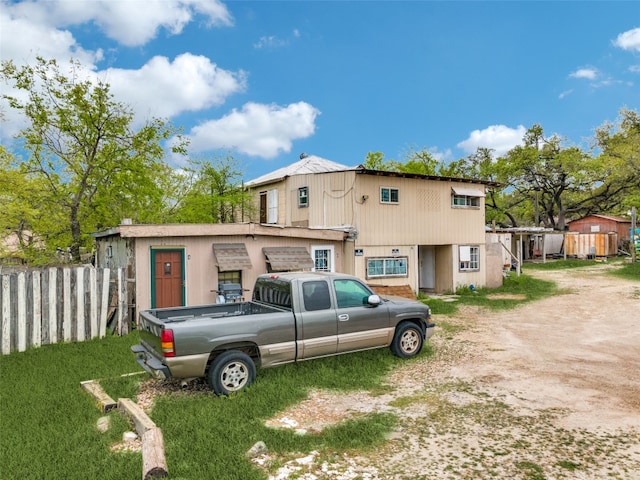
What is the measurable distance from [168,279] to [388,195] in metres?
9.82

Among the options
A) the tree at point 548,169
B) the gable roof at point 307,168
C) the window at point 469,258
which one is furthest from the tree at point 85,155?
the tree at point 548,169

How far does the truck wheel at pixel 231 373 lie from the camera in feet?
22.2

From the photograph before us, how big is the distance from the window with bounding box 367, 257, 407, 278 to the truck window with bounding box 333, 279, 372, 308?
29.9 ft

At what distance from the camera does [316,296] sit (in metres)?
7.94

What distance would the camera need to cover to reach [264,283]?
28.3 feet

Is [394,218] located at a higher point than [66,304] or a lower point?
higher

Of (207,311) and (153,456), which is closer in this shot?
(153,456)

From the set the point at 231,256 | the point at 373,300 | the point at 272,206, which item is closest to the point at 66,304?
the point at 231,256

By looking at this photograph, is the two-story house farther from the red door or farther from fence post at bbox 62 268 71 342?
fence post at bbox 62 268 71 342

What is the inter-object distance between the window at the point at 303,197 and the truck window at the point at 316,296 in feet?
37.6

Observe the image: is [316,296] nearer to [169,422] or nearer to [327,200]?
[169,422]

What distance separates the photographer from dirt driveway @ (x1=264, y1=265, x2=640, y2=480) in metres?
4.65

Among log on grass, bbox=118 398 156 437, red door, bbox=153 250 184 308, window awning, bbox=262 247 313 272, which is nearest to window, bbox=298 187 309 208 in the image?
window awning, bbox=262 247 313 272

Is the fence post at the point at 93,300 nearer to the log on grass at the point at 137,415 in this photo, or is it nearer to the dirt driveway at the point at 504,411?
the log on grass at the point at 137,415
